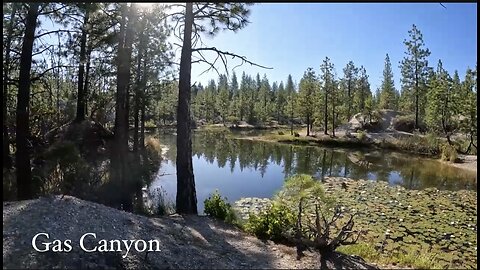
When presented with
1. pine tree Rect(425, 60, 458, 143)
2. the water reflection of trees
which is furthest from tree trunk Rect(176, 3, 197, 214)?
pine tree Rect(425, 60, 458, 143)

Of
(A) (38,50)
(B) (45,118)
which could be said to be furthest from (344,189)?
(B) (45,118)

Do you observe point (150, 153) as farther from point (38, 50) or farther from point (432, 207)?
point (432, 207)

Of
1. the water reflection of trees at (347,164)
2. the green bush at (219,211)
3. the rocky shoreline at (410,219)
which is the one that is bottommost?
the rocky shoreline at (410,219)

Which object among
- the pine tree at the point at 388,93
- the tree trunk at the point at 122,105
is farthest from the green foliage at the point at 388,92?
the tree trunk at the point at 122,105

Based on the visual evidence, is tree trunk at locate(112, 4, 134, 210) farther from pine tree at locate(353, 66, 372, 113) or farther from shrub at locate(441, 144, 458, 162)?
pine tree at locate(353, 66, 372, 113)

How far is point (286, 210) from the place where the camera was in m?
6.23

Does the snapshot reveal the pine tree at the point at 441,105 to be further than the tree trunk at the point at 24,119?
Yes

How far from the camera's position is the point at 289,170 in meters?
18.8

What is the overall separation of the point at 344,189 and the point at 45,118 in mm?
12412

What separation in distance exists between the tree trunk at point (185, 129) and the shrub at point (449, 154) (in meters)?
20.4

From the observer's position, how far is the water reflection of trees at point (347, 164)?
16531mm

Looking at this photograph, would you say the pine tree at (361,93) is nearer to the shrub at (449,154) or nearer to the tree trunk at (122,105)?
the shrub at (449,154)

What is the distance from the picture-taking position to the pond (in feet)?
45.9

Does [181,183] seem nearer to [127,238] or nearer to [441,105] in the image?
[127,238]
